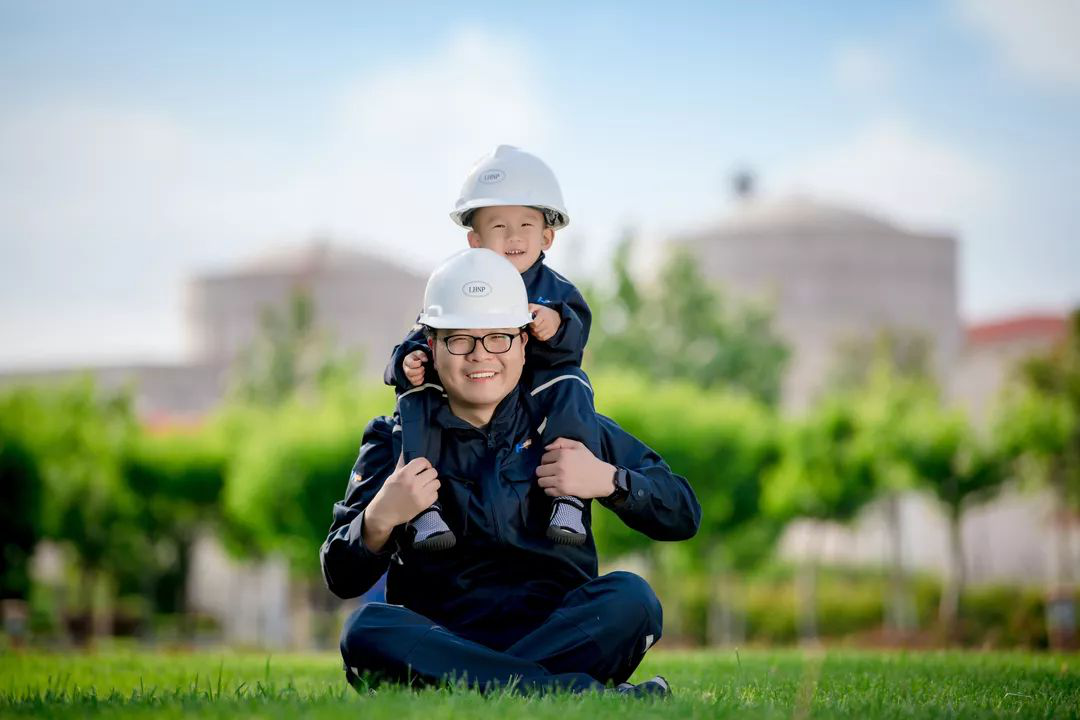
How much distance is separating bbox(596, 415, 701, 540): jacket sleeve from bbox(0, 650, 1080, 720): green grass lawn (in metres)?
0.62

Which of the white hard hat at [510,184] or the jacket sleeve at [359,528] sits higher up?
the white hard hat at [510,184]

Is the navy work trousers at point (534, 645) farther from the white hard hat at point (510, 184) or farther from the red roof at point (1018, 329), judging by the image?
the red roof at point (1018, 329)

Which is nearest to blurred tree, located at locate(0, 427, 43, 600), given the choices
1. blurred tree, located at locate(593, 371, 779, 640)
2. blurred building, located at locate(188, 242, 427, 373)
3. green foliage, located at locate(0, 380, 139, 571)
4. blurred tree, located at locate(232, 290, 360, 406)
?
green foliage, located at locate(0, 380, 139, 571)

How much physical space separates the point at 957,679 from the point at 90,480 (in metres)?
26.7

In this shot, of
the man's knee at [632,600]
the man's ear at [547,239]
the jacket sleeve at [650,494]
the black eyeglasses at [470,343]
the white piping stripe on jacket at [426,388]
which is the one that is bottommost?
the man's knee at [632,600]

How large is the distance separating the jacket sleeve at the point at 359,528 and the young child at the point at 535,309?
0.66 feet

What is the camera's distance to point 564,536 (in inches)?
186

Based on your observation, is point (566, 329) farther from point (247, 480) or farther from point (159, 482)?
point (159, 482)

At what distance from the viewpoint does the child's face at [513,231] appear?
5.36 metres

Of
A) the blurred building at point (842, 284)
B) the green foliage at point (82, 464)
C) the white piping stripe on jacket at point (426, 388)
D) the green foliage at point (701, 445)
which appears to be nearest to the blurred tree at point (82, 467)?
the green foliage at point (82, 464)

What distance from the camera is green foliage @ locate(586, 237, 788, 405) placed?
3941 cm

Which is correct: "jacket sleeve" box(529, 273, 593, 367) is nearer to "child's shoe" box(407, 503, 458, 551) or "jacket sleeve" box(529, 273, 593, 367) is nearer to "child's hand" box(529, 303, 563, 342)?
"child's hand" box(529, 303, 563, 342)

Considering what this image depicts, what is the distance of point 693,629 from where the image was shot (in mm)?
31312

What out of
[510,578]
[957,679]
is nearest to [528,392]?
[510,578]
